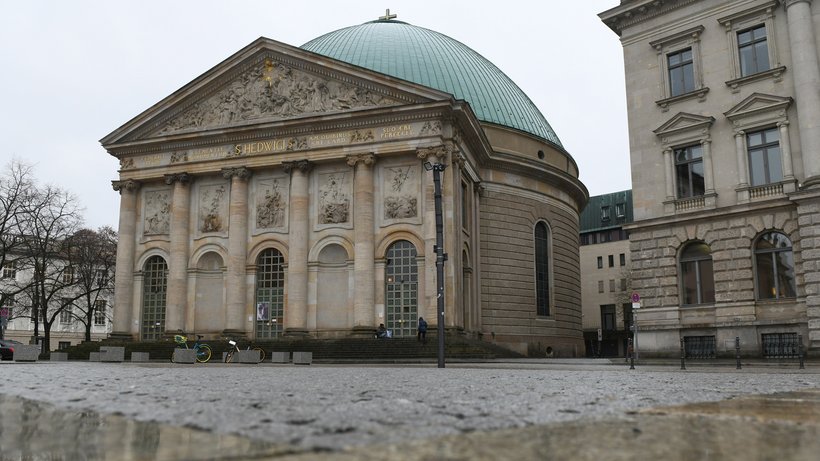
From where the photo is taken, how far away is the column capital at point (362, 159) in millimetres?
37219

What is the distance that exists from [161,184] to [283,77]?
33.4 ft

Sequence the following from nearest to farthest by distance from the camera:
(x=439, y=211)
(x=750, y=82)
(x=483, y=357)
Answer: (x=439, y=211)
(x=750, y=82)
(x=483, y=357)

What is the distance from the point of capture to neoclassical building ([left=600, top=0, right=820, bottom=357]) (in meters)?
25.5

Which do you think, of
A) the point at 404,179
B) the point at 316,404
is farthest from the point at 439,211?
the point at 316,404

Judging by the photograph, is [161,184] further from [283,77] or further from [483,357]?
[483,357]

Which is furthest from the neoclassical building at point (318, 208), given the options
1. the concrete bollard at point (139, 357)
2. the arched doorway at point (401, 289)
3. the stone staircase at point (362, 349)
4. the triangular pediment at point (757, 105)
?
the triangular pediment at point (757, 105)

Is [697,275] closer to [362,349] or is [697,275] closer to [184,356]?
[362,349]

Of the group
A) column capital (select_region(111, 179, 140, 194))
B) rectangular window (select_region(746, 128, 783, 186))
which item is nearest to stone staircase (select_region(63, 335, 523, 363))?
column capital (select_region(111, 179, 140, 194))

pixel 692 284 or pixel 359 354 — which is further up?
pixel 692 284

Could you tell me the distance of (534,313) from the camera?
4572 centimetres

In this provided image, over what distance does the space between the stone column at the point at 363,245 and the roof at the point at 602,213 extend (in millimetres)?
45171

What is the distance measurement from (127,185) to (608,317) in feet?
165

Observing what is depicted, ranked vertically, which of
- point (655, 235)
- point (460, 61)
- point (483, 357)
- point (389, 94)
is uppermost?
point (460, 61)

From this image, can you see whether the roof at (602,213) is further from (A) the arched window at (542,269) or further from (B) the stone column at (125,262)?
(B) the stone column at (125,262)
